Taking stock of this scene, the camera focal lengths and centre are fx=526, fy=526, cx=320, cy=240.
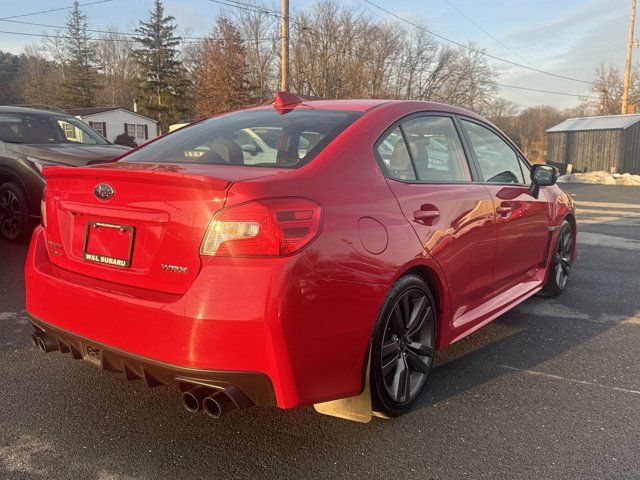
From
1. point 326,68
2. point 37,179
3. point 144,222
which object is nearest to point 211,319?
point 144,222

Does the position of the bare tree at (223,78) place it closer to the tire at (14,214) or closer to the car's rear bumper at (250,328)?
the tire at (14,214)

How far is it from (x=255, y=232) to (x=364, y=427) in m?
→ 1.23

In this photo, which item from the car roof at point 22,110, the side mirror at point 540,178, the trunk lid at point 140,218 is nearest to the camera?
the trunk lid at point 140,218

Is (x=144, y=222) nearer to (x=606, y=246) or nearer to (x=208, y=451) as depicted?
(x=208, y=451)

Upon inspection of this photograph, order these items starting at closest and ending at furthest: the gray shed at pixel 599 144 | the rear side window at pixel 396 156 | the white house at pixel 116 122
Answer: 1. the rear side window at pixel 396 156
2. the gray shed at pixel 599 144
3. the white house at pixel 116 122

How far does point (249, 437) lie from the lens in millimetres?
2527

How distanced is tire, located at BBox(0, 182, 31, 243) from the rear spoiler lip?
4.18m

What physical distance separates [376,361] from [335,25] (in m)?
50.9

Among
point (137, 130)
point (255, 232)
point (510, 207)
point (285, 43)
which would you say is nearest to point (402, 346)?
point (255, 232)

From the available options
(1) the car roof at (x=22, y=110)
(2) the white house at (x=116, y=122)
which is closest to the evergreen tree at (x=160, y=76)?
(2) the white house at (x=116, y=122)

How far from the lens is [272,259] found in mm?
2039

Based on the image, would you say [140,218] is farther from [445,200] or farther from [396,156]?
[445,200]

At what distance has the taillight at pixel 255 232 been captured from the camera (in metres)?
2.05

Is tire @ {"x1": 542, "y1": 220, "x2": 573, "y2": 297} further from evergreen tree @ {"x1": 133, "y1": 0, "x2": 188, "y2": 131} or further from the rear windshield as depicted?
evergreen tree @ {"x1": 133, "y1": 0, "x2": 188, "y2": 131}
